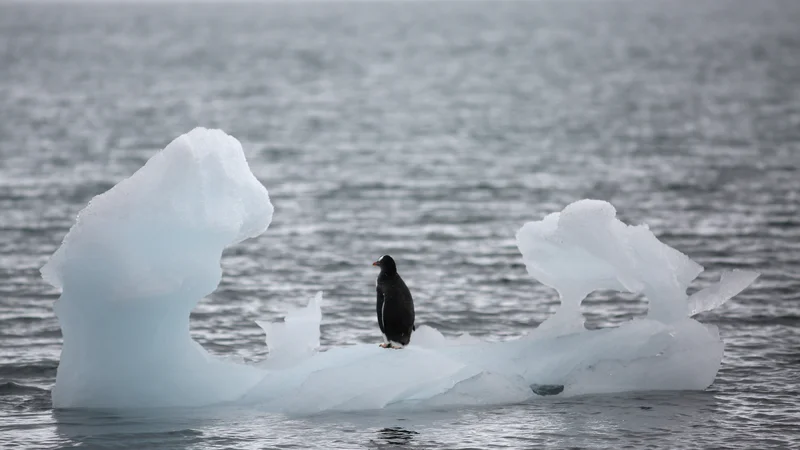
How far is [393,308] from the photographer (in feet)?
42.5

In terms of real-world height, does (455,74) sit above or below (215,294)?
above

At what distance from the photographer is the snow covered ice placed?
41.2ft

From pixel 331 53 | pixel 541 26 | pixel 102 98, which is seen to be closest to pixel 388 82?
pixel 102 98

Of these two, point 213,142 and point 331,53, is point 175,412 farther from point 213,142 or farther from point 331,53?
point 331,53

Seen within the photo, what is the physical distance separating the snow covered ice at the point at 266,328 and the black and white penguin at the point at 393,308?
26 cm

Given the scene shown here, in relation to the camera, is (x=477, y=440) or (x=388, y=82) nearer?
(x=477, y=440)

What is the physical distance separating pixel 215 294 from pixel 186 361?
6709 mm

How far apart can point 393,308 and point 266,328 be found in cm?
152

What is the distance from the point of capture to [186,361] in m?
12.7

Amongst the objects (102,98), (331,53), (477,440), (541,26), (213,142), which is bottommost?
(477,440)

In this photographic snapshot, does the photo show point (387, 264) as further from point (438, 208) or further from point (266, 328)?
point (438, 208)

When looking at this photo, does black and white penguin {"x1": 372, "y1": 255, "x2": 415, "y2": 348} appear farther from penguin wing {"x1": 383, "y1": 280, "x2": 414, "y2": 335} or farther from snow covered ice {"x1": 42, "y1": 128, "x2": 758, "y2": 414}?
snow covered ice {"x1": 42, "y1": 128, "x2": 758, "y2": 414}

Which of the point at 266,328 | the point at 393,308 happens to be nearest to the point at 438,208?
the point at 266,328

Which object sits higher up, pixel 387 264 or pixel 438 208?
pixel 438 208
